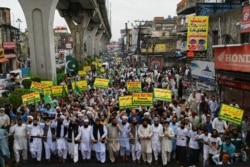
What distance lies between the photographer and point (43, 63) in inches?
899

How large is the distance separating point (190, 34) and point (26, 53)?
58.9 meters

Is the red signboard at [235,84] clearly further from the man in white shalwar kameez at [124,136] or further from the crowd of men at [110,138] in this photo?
the man in white shalwar kameez at [124,136]

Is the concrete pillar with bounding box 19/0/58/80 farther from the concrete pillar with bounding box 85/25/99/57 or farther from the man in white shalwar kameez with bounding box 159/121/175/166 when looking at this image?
the concrete pillar with bounding box 85/25/99/57

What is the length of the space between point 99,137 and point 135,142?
109 centimetres

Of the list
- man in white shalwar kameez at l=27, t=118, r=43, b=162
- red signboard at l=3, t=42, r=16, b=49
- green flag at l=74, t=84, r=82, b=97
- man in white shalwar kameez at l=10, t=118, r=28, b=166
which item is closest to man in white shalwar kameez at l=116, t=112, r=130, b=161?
man in white shalwar kameez at l=27, t=118, r=43, b=162

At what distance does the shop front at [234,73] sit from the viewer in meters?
12.8

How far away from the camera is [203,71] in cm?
1875

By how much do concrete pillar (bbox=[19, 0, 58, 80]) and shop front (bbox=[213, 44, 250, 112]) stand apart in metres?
11.1

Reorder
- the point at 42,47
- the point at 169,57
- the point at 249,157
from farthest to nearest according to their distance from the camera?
the point at 169,57
the point at 42,47
the point at 249,157

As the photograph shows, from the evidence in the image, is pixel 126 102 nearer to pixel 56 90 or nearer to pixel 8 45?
→ pixel 56 90

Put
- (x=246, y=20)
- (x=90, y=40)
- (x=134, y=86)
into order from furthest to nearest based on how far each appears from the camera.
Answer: (x=90, y=40)
(x=134, y=86)
(x=246, y=20)

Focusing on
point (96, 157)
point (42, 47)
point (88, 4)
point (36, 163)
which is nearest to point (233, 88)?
point (96, 157)

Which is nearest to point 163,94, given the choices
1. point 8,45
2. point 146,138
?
point 146,138

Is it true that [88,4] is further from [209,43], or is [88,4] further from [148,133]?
[148,133]
